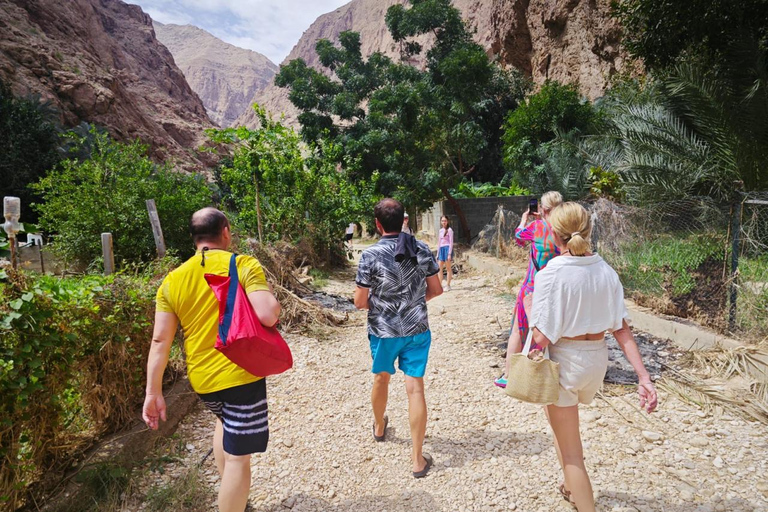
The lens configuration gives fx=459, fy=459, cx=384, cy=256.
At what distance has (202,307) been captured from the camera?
2.00 m

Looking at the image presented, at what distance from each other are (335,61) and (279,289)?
17.9 m

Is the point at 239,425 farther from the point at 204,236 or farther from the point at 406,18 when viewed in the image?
the point at 406,18

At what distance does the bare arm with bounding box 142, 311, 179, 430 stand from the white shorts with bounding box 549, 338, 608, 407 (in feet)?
5.69

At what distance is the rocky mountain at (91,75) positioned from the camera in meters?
33.8

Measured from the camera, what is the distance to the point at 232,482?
1983 mm

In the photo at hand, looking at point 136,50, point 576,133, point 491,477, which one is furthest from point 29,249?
point 136,50

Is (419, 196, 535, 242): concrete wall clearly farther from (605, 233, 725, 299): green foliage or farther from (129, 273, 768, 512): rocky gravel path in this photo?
(129, 273, 768, 512): rocky gravel path

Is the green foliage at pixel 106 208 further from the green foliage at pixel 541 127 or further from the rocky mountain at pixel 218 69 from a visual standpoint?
the rocky mountain at pixel 218 69

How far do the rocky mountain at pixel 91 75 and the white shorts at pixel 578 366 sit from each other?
2298 cm

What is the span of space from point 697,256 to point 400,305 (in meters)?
4.60

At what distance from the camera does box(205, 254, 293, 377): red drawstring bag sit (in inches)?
72.9

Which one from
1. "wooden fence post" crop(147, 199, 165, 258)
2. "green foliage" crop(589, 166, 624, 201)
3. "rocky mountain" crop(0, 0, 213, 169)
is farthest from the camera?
"rocky mountain" crop(0, 0, 213, 169)

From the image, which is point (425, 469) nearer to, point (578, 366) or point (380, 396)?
point (380, 396)

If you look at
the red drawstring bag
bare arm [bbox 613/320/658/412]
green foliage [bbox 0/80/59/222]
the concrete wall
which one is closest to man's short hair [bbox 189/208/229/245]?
the red drawstring bag
